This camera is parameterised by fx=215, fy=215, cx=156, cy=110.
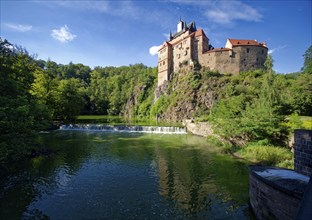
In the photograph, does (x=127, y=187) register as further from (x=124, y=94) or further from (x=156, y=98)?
(x=124, y=94)

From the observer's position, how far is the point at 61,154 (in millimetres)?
20734

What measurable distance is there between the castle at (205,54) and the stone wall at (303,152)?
51.3m

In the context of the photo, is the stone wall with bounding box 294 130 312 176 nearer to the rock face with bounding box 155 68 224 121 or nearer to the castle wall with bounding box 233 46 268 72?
the rock face with bounding box 155 68 224 121

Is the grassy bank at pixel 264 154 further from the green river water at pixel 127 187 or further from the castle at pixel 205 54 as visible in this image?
the castle at pixel 205 54

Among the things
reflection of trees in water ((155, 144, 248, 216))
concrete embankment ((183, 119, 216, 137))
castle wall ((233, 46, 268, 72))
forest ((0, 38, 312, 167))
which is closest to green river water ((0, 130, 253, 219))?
reflection of trees in water ((155, 144, 248, 216))

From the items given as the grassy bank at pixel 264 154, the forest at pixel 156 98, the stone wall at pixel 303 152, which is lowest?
the grassy bank at pixel 264 154

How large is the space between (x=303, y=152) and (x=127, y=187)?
9.26 m

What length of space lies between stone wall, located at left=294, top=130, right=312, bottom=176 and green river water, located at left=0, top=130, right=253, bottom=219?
3120 millimetres

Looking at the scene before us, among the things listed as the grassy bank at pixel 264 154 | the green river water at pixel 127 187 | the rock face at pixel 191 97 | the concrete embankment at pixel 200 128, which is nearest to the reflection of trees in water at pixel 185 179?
the green river water at pixel 127 187

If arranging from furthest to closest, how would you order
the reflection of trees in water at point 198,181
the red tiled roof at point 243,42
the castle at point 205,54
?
the red tiled roof at point 243,42, the castle at point 205,54, the reflection of trees in water at point 198,181

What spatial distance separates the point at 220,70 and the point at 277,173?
170ft

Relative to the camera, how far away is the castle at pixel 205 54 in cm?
5747

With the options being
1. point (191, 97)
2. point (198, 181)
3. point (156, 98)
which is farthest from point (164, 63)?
point (198, 181)

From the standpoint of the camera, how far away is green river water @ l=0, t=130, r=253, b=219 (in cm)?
1005
